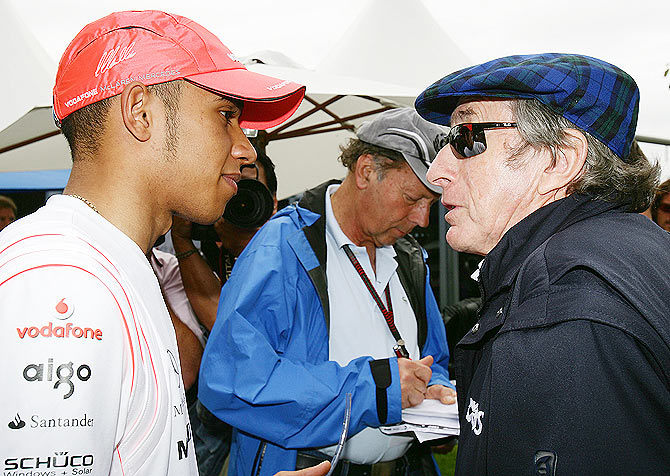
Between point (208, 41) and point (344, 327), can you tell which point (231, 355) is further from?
point (208, 41)

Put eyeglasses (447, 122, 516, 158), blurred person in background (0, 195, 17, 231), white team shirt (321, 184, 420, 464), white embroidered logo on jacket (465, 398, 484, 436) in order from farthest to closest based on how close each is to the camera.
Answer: blurred person in background (0, 195, 17, 231), white team shirt (321, 184, 420, 464), eyeglasses (447, 122, 516, 158), white embroidered logo on jacket (465, 398, 484, 436)

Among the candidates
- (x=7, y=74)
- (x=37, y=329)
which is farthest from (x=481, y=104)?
(x=7, y=74)

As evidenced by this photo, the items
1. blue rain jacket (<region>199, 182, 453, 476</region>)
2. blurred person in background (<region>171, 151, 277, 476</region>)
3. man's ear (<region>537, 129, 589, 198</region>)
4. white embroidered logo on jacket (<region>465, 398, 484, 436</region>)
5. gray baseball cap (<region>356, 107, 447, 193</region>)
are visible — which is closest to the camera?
white embroidered logo on jacket (<region>465, 398, 484, 436</region>)

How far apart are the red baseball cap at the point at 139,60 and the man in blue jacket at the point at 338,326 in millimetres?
1007

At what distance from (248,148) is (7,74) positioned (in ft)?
10.7

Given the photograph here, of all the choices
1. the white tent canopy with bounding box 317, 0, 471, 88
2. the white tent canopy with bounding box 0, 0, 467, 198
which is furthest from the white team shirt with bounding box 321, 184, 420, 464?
the white tent canopy with bounding box 317, 0, 471, 88

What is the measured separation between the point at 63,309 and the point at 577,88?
1.20 metres

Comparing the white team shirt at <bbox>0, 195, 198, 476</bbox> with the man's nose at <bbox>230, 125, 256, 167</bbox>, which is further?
the man's nose at <bbox>230, 125, 256, 167</bbox>

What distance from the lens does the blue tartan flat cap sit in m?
1.43

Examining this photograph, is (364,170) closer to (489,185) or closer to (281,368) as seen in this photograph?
(281,368)

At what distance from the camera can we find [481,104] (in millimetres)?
1656

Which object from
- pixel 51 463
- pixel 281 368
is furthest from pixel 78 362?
pixel 281 368

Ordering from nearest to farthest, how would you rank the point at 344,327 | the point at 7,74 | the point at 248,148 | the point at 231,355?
the point at 248,148, the point at 231,355, the point at 344,327, the point at 7,74

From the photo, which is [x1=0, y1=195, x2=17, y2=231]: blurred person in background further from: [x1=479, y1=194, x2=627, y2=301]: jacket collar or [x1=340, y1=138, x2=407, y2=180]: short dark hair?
[x1=479, y1=194, x2=627, y2=301]: jacket collar
